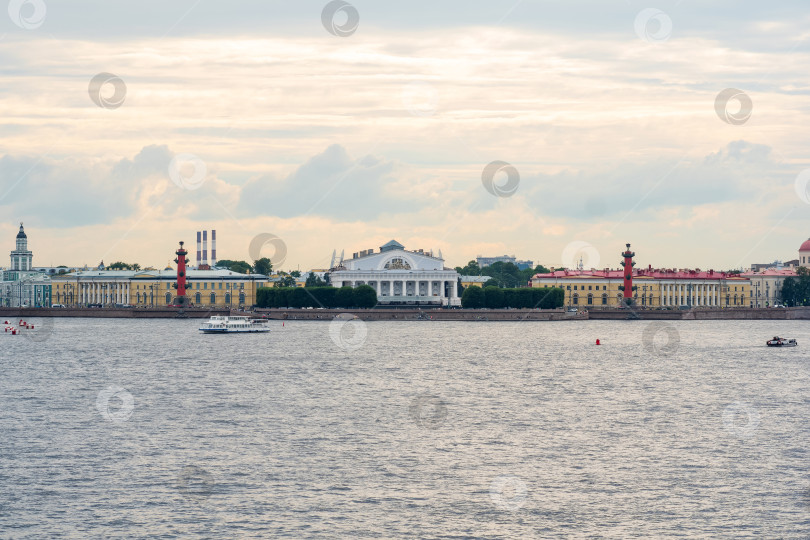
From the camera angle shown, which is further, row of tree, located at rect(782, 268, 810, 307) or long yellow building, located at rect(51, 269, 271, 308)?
row of tree, located at rect(782, 268, 810, 307)

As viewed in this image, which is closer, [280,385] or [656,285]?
[280,385]

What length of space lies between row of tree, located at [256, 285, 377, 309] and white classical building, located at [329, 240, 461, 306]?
13160mm

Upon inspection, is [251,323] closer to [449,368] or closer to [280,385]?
[449,368]

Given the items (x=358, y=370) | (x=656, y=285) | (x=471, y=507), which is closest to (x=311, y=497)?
(x=471, y=507)

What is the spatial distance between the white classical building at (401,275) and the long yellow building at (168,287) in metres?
7.76

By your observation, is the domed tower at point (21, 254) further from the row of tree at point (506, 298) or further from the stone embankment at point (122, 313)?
the row of tree at point (506, 298)

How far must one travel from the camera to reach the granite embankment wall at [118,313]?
8300cm

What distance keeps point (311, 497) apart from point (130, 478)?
2.84 meters

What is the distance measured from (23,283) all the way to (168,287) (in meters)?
21.6

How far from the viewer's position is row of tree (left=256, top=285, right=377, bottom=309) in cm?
8150

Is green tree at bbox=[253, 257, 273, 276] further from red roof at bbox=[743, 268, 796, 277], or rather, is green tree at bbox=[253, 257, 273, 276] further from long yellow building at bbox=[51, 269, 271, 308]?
red roof at bbox=[743, 268, 796, 277]

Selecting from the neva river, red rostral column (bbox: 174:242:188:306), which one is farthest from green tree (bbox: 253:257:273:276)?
the neva river

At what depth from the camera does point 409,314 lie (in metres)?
81.9

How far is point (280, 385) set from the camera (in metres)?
29.3
